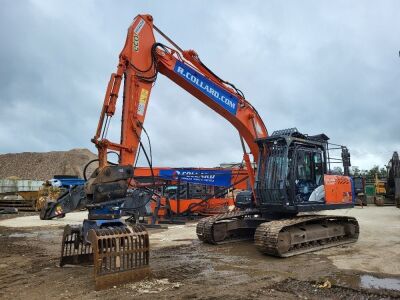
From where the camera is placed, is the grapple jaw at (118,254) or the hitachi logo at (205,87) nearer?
the grapple jaw at (118,254)

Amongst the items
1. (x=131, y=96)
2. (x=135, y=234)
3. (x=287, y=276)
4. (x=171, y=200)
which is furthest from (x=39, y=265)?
(x=171, y=200)

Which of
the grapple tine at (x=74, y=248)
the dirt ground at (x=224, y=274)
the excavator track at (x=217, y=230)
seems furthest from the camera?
the excavator track at (x=217, y=230)

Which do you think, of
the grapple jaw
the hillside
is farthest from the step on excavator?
the hillside

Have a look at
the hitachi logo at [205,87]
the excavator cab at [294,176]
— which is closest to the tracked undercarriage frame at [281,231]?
the excavator cab at [294,176]

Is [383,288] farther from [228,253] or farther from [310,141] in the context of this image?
[310,141]

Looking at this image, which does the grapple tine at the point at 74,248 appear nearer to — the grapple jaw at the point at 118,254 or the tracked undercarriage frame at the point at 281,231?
the grapple jaw at the point at 118,254

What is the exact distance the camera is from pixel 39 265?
7465 millimetres

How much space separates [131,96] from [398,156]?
18.3 m

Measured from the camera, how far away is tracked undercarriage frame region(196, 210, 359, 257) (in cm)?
808

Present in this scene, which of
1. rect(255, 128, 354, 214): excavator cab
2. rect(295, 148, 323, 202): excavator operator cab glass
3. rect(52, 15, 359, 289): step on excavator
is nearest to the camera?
rect(52, 15, 359, 289): step on excavator

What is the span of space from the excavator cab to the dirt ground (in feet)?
3.57

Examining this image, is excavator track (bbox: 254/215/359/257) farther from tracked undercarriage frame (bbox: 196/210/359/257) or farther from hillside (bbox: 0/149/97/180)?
hillside (bbox: 0/149/97/180)

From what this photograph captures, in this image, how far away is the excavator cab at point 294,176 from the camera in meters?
8.82

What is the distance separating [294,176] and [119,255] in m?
4.45
